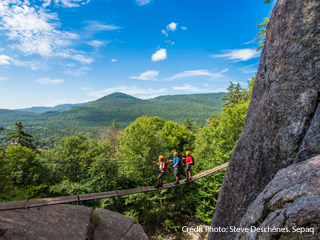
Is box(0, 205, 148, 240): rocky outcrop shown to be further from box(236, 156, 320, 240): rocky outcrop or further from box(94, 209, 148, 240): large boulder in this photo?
box(236, 156, 320, 240): rocky outcrop

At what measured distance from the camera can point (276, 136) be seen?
161 inches

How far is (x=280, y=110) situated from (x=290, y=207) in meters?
2.44

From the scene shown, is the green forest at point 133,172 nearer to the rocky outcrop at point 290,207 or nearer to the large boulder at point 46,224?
the large boulder at point 46,224

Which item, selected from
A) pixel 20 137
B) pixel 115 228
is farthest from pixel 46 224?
pixel 20 137

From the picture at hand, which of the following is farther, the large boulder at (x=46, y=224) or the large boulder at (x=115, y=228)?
the large boulder at (x=115, y=228)

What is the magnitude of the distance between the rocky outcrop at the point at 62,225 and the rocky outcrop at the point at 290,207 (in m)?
5.46

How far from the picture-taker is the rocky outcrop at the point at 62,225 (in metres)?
5.03

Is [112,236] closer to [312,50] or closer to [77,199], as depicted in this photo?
[77,199]

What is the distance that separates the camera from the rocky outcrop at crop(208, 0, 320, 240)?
3.63 metres

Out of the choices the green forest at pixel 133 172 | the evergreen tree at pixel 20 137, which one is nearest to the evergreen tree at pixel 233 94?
the green forest at pixel 133 172

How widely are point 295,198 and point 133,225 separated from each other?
7093 mm

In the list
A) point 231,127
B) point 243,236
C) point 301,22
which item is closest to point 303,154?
point 243,236

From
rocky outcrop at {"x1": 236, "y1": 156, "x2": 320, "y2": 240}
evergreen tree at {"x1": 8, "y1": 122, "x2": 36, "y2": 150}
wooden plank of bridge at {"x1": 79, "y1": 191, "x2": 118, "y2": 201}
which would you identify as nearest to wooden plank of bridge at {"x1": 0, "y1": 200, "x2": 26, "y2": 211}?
wooden plank of bridge at {"x1": 79, "y1": 191, "x2": 118, "y2": 201}

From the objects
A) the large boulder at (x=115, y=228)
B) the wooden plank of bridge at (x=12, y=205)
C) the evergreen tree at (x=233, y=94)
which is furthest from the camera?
the evergreen tree at (x=233, y=94)
